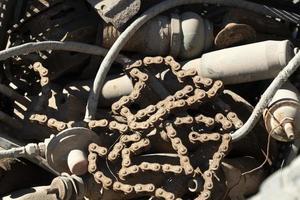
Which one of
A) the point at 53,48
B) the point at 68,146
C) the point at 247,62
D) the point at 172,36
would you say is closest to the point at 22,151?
the point at 68,146

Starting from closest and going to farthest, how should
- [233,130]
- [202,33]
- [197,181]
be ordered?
1. [197,181]
2. [233,130]
3. [202,33]

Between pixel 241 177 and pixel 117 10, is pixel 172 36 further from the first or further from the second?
pixel 241 177

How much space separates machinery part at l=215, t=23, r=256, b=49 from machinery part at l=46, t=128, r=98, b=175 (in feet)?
3.02

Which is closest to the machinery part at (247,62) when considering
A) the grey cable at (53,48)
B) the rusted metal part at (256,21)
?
the rusted metal part at (256,21)

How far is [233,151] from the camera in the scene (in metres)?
3.52

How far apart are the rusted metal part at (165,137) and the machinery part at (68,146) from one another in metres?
0.06

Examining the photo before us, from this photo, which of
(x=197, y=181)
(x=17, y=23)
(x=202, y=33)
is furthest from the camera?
(x=17, y=23)

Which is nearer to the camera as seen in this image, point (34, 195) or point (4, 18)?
point (34, 195)

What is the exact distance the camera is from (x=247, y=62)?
11.0 ft

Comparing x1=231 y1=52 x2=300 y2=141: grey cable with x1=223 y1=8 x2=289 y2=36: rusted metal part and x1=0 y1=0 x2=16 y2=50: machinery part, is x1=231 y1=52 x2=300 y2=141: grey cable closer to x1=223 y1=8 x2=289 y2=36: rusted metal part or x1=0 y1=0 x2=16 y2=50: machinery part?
x1=223 y1=8 x2=289 y2=36: rusted metal part

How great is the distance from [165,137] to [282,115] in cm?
63

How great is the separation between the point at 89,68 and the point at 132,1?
528 millimetres

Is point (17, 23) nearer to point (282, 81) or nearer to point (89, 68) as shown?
point (89, 68)

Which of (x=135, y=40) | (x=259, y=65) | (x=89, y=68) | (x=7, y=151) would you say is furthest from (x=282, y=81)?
(x=7, y=151)
